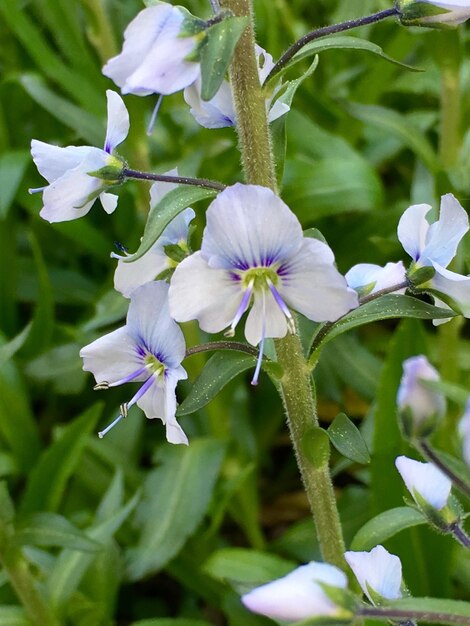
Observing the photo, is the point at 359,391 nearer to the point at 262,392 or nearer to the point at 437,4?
the point at 262,392

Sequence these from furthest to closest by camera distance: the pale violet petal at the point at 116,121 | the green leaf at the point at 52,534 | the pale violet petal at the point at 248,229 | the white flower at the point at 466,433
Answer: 1. the green leaf at the point at 52,534
2. the pale violet petal at the point at 116,121
3. the pale violet petal at the point at 248,229
4. the white flower at the point at 466,433

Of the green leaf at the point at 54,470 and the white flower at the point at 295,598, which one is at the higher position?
the white flower at the point at 295,598

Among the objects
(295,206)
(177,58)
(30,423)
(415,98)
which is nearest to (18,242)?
(30,423)

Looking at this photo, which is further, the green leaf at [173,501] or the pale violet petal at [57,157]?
the green leaf at [173,501]

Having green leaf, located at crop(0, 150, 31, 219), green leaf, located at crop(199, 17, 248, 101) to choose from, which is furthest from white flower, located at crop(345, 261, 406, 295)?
green leaf, located at crop(0, 150, 31, 219)

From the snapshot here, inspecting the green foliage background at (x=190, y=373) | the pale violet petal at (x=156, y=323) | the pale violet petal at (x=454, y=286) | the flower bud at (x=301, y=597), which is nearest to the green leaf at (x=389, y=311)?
the pale violet petal at (x=454, y=286)

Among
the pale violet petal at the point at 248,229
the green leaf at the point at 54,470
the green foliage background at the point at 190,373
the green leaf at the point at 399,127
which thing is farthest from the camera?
the green leaf at the point at 399,127

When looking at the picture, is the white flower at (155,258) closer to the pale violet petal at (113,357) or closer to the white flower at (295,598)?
the pale violet petal at (113,357)

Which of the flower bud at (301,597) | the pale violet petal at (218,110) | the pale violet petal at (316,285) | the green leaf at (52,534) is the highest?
the pale violet petal at (218,110)
